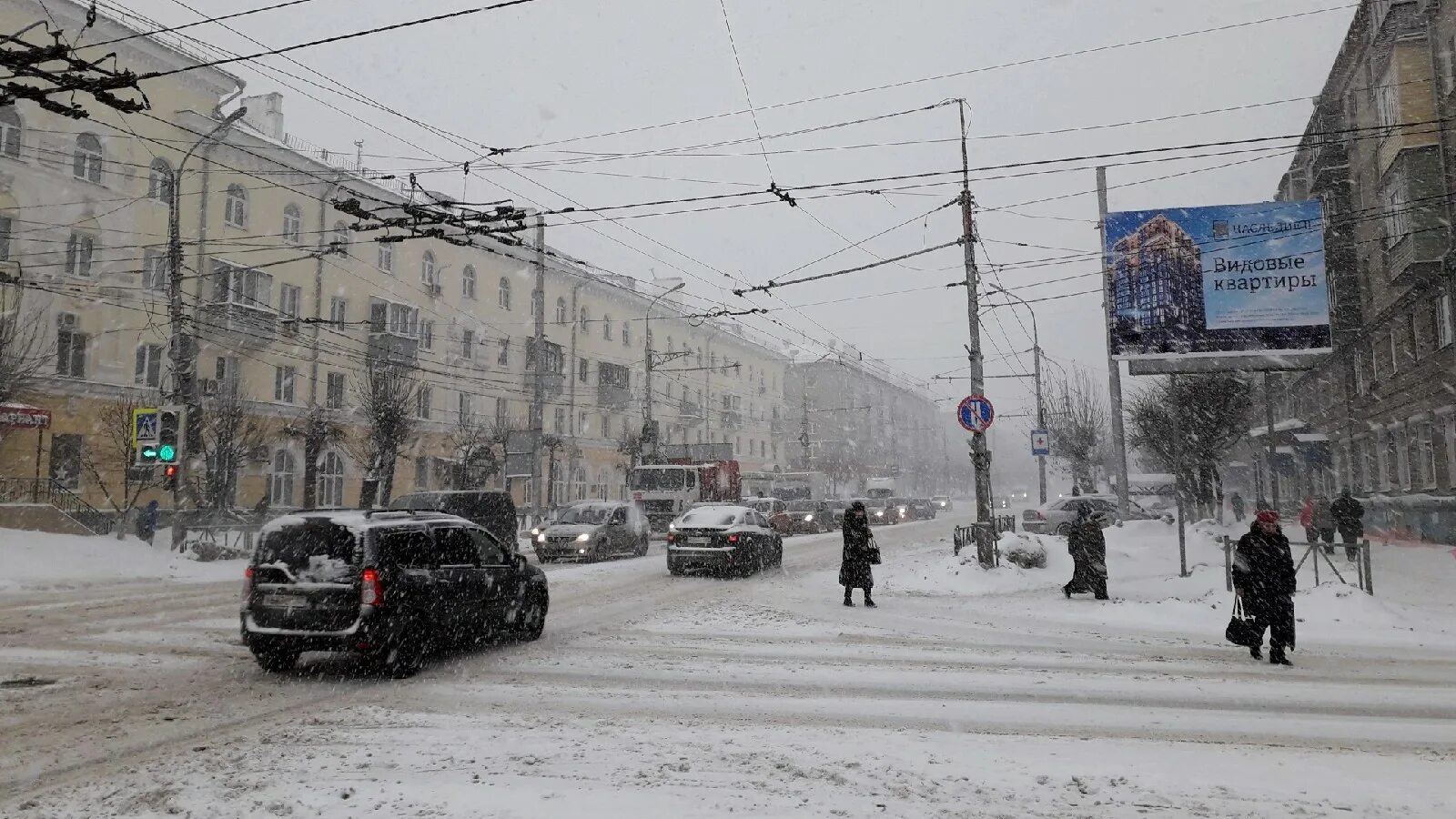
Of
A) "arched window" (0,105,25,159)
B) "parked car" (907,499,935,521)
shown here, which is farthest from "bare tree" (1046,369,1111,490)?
"arched window" (0,105,25,159)

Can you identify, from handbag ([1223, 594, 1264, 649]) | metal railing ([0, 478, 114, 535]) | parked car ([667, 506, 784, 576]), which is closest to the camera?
handbag ([1223, 594, 1264, 649])

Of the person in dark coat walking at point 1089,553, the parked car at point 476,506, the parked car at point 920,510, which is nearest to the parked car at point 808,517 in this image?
the parked car at point 920,510

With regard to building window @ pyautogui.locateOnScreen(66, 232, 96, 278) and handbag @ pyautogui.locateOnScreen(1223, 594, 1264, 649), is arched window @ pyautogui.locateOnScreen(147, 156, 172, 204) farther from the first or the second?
handbag @ pyautogui.locateOnScreen(1223, 594, 1264, 649)

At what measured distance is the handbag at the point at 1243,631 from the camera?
9469 mm

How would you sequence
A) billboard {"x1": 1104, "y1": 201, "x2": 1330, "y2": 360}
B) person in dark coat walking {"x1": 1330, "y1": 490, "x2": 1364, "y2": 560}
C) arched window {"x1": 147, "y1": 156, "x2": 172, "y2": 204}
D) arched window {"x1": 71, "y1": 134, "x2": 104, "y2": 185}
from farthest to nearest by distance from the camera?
arched window {"x1": 147, "y1": 156, "x2": 172, "y2": 204} → arched window {"x1": 71, "y1": 134, "x2": 104, "y2": 185} → billboard {"x1": 1104, "y1": 201, "x2": 1330, "y2": 360} → person in dark coat walking {"x1": 1330, "y1": 490, "x2": 1364, "y2": 560}

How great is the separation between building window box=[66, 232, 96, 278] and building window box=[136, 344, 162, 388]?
2.77m

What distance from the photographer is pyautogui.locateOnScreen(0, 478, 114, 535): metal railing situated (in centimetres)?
2534

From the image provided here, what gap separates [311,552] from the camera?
8406 millimetres

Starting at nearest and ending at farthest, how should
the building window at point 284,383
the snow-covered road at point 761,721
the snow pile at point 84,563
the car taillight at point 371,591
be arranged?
the snow-covered road at point 761,721 → the car taillight at point 371,591 → the snow pile at point 84,563 → the building window at point 284,383

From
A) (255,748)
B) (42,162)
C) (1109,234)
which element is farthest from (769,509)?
(255,748)

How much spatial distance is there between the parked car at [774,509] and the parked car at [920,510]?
853 inches

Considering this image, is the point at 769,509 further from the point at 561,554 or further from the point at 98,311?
the point at 98,311

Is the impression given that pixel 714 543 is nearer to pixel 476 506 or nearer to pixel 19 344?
pixel 476 506

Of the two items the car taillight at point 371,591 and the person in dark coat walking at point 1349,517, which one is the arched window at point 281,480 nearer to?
the car taillight at point 371,591
